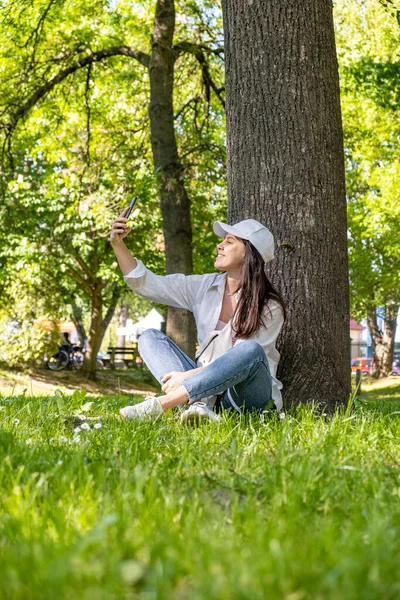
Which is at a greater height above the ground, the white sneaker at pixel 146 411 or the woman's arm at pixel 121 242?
the woman's arm at pixel 121 242

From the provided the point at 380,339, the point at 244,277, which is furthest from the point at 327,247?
the point at 380,339

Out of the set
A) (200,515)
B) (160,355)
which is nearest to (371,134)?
(160,355)

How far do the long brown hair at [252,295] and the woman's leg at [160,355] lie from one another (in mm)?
460

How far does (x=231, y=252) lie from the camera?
504cm

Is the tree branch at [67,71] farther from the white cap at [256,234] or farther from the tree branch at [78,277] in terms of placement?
the tree branch at [78,277]

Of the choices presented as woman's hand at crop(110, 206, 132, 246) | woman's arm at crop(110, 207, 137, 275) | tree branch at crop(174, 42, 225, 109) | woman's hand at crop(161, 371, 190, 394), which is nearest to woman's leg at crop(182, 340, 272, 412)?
woman's hand at crop(161, 371, 190, 394)

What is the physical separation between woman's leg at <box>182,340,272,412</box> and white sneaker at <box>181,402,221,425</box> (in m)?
0.06

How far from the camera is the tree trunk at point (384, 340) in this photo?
3226 cm

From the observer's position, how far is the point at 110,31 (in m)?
15.6

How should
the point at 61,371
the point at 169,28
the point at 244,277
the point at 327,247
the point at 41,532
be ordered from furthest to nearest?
the point at 61,371
the point at 169,28
the point at 327,247
the point at 244,277
the point at 41,532

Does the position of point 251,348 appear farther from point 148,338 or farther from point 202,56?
point 202,56

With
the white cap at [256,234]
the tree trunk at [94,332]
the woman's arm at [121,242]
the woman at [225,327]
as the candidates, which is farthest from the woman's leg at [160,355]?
the tree trunk at [94,332]

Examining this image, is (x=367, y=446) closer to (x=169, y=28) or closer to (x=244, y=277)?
(x=244, y=277)

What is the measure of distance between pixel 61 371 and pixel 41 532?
22.7m
